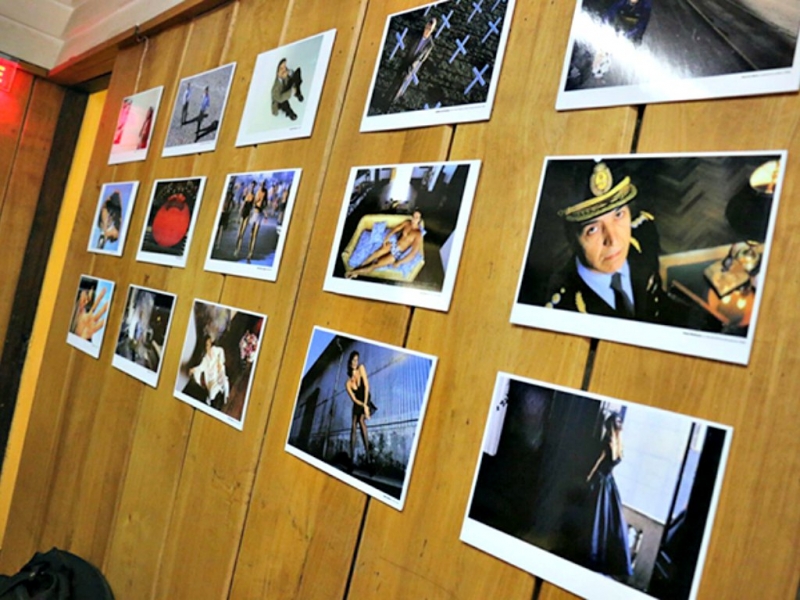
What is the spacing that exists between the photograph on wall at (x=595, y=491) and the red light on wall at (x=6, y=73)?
2.77 metres

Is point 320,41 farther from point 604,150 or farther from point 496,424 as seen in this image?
point 496,424

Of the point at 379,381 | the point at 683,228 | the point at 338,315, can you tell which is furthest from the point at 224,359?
the point at 683,228

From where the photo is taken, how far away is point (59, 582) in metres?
1.67

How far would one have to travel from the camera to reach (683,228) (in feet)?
2.45

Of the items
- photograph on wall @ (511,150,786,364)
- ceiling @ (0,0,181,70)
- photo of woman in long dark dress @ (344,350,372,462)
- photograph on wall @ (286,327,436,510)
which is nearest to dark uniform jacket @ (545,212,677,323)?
photograph on wall @ (511,150,786,364)

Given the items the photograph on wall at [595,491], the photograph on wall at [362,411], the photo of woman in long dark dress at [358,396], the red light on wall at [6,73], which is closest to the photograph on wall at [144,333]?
the photograph on wall at [362,411]

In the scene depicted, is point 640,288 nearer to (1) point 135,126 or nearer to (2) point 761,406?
(2) point 761,406

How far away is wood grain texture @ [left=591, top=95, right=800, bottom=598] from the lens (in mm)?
649

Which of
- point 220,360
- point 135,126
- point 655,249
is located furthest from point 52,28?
point 655,249

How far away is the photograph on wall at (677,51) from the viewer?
2.34ft

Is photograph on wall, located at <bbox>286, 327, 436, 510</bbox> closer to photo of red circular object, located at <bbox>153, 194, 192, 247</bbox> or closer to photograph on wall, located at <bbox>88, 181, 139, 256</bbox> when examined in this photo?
photo of red circular object, located at <bbox>153, 194, 192, 247</bbox>

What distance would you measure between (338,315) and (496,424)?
401mm

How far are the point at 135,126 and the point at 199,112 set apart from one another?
0.45 meters

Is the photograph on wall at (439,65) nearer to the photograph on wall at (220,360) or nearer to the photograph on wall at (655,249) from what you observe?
the photograph on wall at (655,249)
